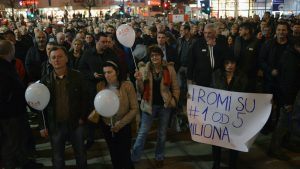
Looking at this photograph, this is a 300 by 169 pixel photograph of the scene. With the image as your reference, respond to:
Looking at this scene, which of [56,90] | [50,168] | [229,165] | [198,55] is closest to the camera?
[56,90]

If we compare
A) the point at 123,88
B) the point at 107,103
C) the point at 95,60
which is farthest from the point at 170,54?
the point at 107,103

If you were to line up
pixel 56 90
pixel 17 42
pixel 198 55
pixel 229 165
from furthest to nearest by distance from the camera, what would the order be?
1. pixel 17 42
2. pixel 198 55
3. pixel 229 165
4. pixel 56 90

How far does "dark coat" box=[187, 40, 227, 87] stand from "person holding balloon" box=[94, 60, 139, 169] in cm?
200

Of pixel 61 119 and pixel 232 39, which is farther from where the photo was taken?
pixel 232 39

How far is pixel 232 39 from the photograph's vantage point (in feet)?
28.9

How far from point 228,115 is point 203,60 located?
1460 millimetres

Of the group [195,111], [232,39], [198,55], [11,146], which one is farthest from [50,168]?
[232,39]

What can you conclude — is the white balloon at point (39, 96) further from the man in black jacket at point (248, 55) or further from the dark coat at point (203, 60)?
the man in black jacket at point (248, 55)

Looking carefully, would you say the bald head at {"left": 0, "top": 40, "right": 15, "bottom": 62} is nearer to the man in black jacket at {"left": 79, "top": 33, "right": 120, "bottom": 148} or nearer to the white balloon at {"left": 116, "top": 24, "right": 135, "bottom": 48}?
the man in black jacket at {"left": 79, "top": 33, "right": 120, "bottom": 148}

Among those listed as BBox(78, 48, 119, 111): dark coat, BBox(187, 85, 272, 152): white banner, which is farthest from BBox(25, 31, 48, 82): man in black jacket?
BBox(187, 85, 272, 152): white banner

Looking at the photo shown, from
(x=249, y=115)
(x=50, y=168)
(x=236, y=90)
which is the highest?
(x=236, y=90)

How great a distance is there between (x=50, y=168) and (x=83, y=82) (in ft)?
6.49

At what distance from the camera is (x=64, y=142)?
452 cm

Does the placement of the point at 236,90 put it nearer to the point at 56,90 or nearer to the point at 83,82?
the point at 83,82
